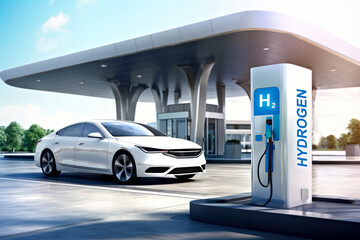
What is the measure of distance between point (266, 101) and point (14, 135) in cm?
10356

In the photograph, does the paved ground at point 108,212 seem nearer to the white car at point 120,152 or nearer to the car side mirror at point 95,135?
the white car at point 120,152

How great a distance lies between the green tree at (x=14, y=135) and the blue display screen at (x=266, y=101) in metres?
102

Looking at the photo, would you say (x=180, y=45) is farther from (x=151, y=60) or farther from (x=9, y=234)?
(x=9, y=234)

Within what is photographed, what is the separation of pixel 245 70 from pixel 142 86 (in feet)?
32.9

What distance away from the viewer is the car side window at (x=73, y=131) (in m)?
11.5

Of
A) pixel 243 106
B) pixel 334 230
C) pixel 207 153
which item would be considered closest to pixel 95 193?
pixel 334 230

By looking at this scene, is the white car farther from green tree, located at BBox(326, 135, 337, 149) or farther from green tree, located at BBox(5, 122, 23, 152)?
green tree, located at BBox(326, 135, 337, 149)

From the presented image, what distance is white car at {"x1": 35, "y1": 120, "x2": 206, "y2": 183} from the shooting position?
970 centimetres

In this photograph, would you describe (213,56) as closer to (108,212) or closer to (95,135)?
(95,135)

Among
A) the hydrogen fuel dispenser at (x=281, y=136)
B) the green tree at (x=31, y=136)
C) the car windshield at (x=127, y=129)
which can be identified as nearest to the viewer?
the hydrogen fuel dispenser at (x=281, y=136)

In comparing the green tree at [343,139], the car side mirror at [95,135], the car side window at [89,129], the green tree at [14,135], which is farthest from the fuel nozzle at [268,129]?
the green tree at [343,139]

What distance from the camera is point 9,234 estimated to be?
458 cm

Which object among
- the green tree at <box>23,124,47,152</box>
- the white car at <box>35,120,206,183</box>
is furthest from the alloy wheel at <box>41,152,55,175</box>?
the green tree at <box>23,124,47,152</box>

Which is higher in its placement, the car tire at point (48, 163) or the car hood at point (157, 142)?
the car hood at point (157, 142)
